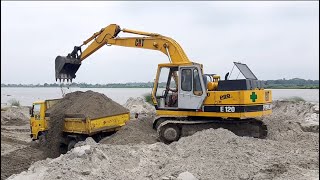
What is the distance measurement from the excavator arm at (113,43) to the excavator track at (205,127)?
6.33 feet

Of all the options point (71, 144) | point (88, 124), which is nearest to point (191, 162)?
point (88, 124)

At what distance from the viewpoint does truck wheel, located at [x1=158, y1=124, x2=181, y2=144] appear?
34.7 feet

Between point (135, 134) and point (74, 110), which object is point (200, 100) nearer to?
point (135, 134)

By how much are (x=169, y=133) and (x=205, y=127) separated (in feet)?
3.51

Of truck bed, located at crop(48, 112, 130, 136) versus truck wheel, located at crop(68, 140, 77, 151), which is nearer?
truck bed, located at crop(48, 112, 130, 136)

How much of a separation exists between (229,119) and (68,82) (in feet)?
19.2

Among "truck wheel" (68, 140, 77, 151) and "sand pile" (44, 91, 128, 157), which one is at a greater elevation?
"sand pile" (44, 91, 128, 157)

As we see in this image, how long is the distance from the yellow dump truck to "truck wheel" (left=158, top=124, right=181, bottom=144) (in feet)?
5.73

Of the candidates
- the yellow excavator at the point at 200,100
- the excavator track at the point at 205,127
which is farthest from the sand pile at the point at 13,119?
the excavator track at the point at 205,127

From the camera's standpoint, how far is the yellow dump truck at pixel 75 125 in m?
10.6

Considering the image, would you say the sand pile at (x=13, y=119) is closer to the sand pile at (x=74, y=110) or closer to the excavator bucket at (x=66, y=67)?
the excavator bucket at (x=66, y=67)

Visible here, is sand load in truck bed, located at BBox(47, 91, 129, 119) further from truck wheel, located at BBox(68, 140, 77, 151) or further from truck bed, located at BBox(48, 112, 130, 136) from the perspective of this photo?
truck wheel, located at BBox(68, 140, 77, 151)

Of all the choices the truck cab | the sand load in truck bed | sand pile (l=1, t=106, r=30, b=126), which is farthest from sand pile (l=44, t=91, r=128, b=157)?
sand pile (l=1, t=106, r=30, b=126)

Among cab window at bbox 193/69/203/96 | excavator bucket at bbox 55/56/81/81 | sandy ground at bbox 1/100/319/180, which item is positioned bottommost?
sandy ground at bbox 1/100/319/180
